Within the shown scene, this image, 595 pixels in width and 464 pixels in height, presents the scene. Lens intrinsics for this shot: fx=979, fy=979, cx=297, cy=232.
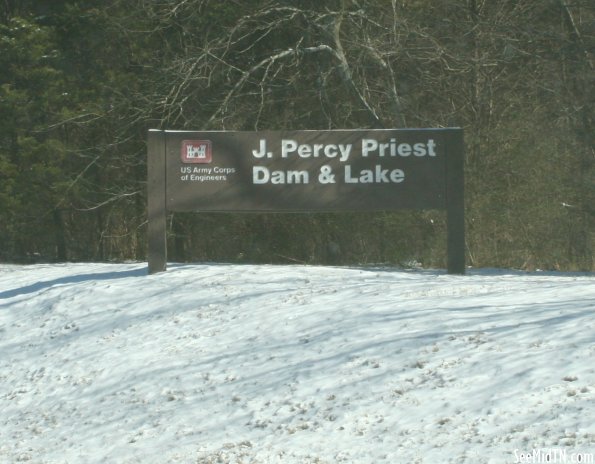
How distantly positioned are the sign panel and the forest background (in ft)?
18.3

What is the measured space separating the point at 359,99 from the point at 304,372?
35.7 ft

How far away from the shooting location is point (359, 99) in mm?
18031

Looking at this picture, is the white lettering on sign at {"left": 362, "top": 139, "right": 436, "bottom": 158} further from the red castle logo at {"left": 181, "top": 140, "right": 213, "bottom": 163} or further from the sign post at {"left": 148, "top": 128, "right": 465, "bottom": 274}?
the red castle logo at {"left": 181, "top": 140, "right": 213, "bottom": 163}

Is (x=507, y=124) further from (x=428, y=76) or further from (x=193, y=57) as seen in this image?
(x=193, y=57)

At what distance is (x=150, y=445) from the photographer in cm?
713

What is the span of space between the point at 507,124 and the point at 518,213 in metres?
1.74

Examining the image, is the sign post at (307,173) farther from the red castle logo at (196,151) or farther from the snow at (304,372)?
the snow at (304,372)

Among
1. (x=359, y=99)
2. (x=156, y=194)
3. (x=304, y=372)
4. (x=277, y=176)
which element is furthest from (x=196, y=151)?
(x=359, y=99)

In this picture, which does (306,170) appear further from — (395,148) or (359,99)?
(359,99)

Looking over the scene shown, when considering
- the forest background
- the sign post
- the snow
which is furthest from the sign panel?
the forest background

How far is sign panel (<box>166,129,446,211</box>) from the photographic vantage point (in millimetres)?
12094

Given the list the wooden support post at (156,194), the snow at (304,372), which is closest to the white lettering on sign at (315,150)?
the wooden support post at (156,194)

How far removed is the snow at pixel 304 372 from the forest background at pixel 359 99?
774 cm

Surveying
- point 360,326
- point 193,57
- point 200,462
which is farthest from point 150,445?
point 193,57
